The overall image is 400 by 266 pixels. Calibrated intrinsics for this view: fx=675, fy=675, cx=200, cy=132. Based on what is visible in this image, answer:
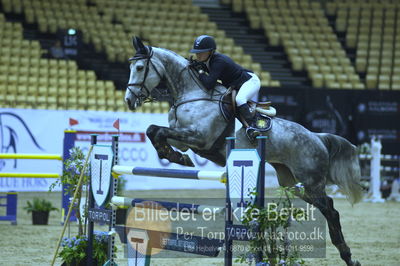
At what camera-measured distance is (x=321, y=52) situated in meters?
17.8

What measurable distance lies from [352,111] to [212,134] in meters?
9.35

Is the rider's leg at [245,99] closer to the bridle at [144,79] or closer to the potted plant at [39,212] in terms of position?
the bridle at [144,79]

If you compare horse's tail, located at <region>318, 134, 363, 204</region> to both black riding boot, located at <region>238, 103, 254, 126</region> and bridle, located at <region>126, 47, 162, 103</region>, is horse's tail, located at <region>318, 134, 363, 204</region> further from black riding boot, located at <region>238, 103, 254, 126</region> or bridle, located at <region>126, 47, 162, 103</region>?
bridle, located at <region>126, 47, 162, 103</region>

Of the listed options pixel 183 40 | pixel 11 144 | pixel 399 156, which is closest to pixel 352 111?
pixel 399 156

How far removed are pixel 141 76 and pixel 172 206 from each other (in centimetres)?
160

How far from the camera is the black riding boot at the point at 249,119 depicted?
562 centimetres

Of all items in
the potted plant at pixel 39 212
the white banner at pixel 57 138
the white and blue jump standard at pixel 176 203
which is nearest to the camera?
the white and blue jump standard at pixel 176 203

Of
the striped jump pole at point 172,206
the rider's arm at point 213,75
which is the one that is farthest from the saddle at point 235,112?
the striped jump pole at point 172,206

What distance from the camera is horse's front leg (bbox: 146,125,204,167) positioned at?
5434 millimetres

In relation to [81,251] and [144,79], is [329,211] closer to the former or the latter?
[144,79]

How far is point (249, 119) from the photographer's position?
5.68 meters

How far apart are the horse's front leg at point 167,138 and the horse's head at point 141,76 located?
0.36 meters

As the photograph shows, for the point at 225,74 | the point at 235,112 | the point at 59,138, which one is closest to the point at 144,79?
the point at 225,74

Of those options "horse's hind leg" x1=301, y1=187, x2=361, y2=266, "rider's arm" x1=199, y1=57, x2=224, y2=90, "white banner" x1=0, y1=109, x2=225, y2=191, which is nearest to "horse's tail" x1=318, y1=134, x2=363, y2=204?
"horse's hind leg" x1=301, y1=187, x2=361, y2=266
